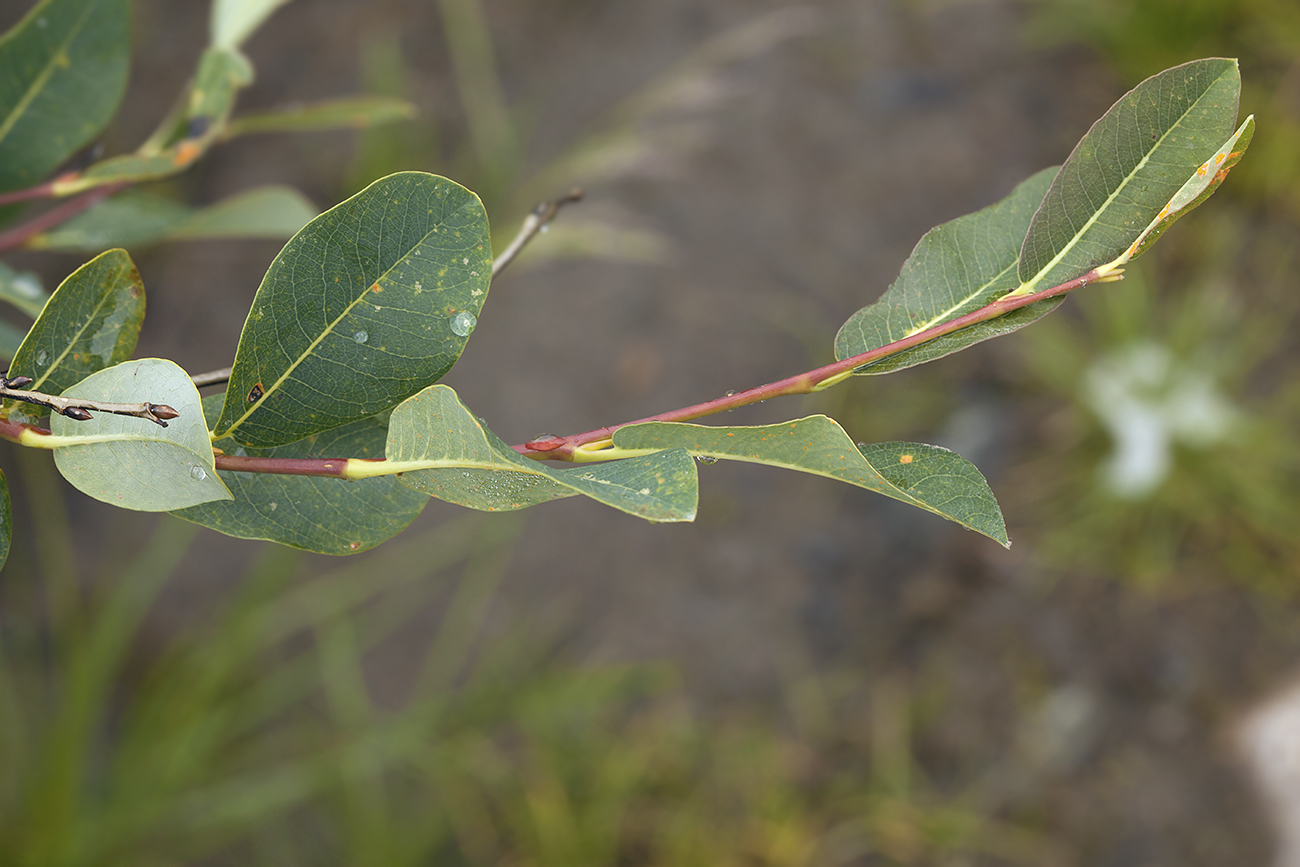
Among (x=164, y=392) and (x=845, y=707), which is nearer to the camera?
(x=164, y=392)

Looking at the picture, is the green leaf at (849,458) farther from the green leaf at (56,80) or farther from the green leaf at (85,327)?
the green leaf at (56,80)

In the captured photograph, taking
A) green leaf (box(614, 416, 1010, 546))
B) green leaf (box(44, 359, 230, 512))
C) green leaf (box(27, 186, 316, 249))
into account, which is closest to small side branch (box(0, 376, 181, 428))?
green leaf (box(44, 359, 230, 512))

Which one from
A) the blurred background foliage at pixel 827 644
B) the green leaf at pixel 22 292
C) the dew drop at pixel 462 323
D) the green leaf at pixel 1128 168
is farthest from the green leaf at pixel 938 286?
the blurred background foliage at pixel 827 644

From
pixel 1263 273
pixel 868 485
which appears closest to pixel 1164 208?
pixel 868 485

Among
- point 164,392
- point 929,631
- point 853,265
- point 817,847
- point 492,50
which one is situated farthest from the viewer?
point 492,50

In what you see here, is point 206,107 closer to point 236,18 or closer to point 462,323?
point 236,18

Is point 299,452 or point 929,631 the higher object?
point 929,631

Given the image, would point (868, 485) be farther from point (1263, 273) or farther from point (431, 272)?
point (1263, 273)
